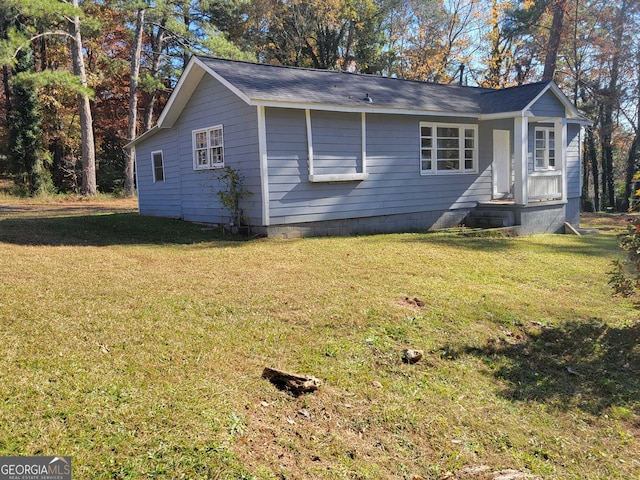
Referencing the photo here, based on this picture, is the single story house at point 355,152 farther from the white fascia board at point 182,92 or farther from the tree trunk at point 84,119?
the tree trunk at point 84,119

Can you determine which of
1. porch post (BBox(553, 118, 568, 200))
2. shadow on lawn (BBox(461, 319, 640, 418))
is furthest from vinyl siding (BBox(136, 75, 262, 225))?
porch post (BBox(553, 118, 568, 200))

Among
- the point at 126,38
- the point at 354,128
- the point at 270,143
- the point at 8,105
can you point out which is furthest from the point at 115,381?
the point at 126,38

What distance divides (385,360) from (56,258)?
5.35m

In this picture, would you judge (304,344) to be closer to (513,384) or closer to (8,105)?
(513,384)

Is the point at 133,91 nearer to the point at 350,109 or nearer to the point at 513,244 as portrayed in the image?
the point at 350,109

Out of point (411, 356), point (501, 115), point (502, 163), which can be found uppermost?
point (501, 115)

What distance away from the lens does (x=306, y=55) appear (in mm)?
29000

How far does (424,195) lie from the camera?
42.0 feet

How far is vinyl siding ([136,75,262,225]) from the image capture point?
10430 millimetres

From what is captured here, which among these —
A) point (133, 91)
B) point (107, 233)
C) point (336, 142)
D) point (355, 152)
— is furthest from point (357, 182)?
point (133, 91)

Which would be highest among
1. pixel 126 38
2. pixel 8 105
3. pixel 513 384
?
pixel 126 38

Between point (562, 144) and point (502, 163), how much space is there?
1679 mm

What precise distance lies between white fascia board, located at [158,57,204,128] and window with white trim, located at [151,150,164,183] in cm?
139

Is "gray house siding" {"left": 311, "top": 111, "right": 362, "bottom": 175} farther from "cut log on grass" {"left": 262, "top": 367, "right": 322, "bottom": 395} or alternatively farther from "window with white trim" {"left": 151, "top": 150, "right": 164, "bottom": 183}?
"cut log on grass" {"left": 262, "top": 367, "right": 322, "bottom": 395}
